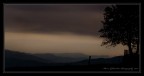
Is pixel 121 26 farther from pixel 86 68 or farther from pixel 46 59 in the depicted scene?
pixel 46 59

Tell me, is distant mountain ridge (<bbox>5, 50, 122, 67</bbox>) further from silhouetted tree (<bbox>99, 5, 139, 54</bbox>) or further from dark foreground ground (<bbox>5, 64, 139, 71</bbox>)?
silhouetted tree (<bbox>99, 5, 139, 54</bbox>)

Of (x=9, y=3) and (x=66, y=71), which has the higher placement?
(x=9, y=3)

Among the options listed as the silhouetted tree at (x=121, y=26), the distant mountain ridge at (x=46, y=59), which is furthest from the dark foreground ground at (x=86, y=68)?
the silhouetted tree at (x=121, y=26)

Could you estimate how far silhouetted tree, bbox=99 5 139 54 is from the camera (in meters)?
24.9

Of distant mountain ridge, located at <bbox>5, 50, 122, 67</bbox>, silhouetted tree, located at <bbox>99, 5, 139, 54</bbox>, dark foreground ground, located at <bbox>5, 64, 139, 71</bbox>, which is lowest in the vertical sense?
dark foreground ground, located at <bbox>5, 64, 139, 71</bbox>

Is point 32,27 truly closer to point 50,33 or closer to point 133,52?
point 50,33

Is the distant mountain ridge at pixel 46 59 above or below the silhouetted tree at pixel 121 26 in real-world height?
below

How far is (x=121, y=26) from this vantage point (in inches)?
985

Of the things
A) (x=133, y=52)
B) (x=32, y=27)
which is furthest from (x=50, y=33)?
(x=133, y=52)

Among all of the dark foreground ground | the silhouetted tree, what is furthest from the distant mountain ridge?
the silhouetted tree

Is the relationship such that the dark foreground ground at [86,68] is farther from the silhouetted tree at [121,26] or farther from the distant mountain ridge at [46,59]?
the silhouetted tree at [121,26]

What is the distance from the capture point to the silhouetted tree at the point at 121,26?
24.9 metres

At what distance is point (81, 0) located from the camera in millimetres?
24922

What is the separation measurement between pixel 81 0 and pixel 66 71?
1.75m
